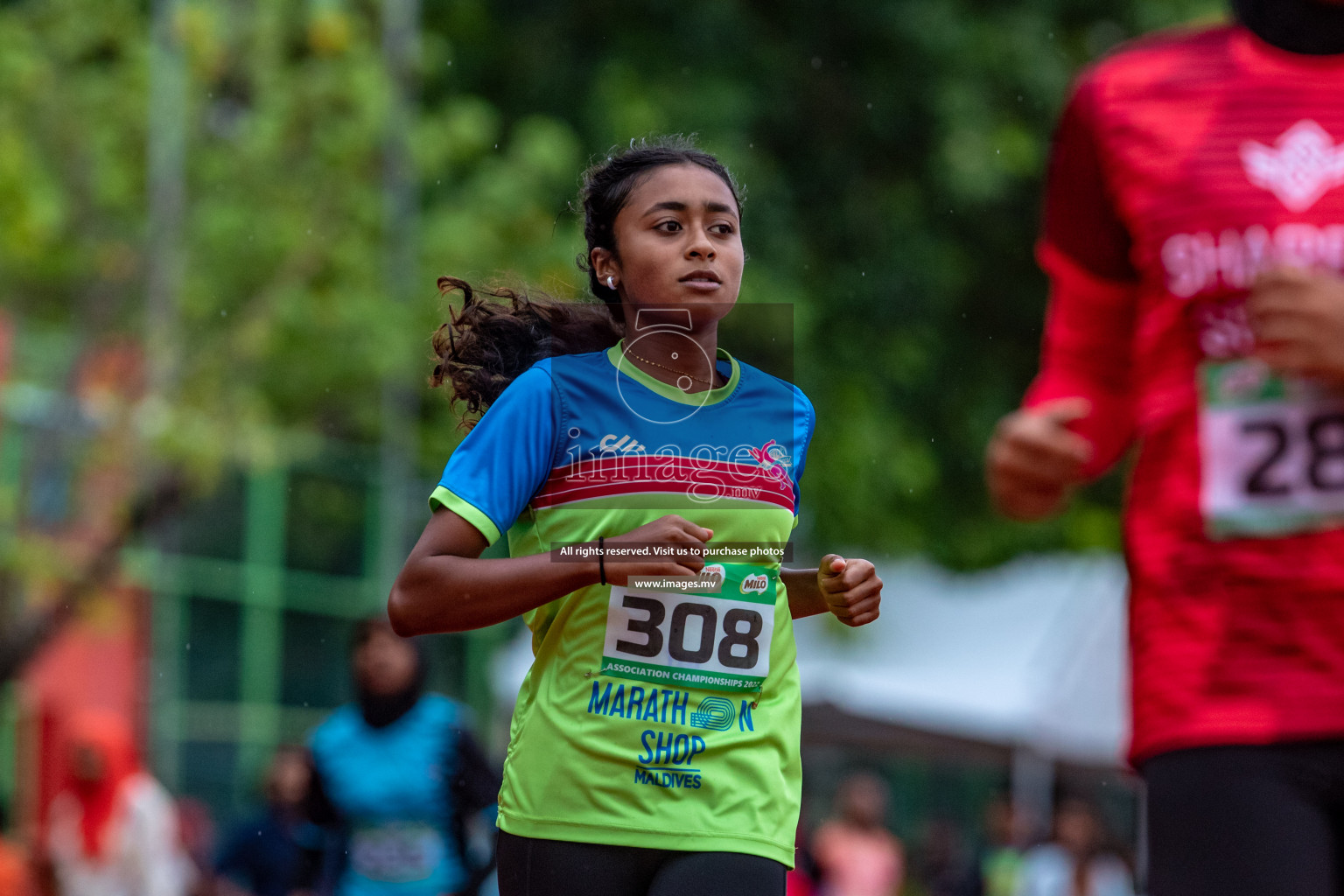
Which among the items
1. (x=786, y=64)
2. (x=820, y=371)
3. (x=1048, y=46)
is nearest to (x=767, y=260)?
(x=820, y=371)

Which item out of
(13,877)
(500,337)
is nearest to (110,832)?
(13,877)

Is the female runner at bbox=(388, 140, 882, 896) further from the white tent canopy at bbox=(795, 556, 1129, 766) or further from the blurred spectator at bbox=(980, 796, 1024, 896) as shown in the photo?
the white tent canopy at bbox=(795, 556, 1129, 766)

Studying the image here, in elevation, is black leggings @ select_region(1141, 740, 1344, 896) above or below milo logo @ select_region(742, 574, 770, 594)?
below

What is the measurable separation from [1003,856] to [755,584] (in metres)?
12.3

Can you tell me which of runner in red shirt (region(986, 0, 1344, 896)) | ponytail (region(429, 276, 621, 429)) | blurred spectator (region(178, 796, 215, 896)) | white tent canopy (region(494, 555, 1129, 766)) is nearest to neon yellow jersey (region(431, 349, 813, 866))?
ponytail (region(429, 276, 621, 429))

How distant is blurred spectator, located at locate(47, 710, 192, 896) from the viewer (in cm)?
938

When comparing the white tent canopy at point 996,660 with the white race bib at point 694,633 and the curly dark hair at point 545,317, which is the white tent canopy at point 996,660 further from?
the white race bib at point 694,633

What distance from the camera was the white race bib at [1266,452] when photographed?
2510 millimetres

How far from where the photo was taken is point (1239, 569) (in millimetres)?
2557

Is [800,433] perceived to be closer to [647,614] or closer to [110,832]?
[647,614]

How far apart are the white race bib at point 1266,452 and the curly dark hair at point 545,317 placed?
2.64ft

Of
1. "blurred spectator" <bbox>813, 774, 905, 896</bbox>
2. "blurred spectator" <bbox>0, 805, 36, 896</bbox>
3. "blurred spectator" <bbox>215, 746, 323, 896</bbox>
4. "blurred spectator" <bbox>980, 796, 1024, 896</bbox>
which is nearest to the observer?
"blurred spectator" <bbox>0, 805, 36, 896</bbox>

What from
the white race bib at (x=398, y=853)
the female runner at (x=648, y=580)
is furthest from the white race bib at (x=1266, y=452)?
the white race bib at (x=398, y=853)

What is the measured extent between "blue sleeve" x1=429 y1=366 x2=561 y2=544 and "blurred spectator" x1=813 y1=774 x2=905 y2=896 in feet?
31.5
